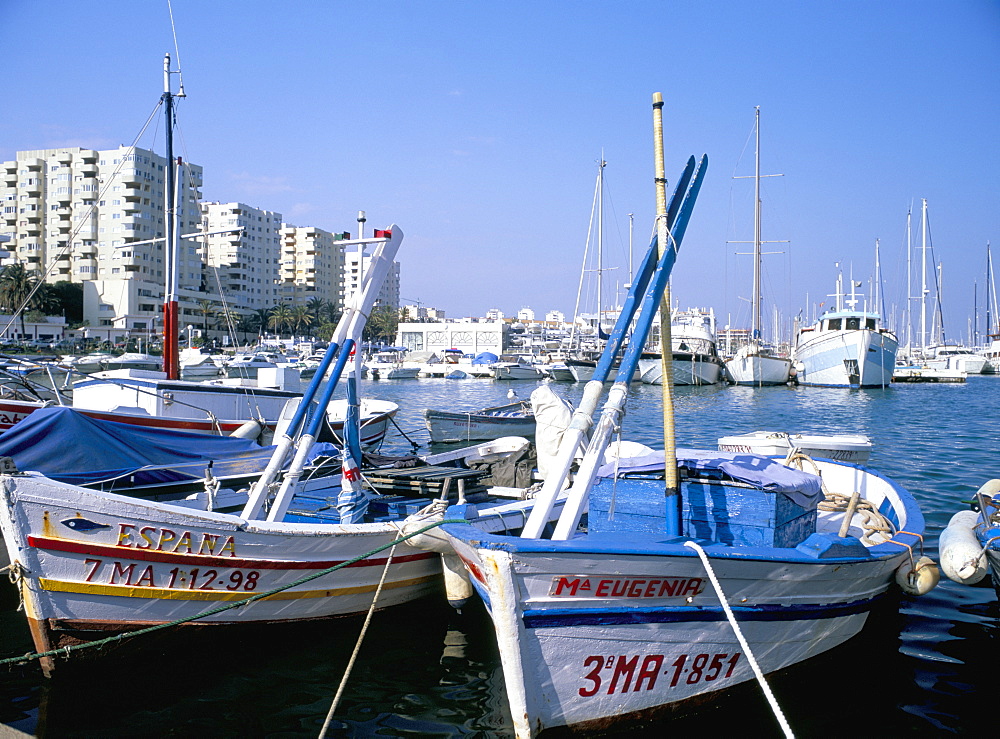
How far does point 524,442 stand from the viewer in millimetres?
15945

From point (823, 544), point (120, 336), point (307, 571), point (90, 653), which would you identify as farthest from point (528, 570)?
point (120, 336)

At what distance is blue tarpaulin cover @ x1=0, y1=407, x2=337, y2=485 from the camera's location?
35.8 feet

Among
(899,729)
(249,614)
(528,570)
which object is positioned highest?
(528,570)

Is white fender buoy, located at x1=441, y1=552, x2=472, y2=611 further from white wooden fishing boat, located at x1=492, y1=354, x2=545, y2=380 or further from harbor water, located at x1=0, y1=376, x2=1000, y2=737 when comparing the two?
white wooden fishing boat, located at x1=492, y1=354, x2=545, y2=380

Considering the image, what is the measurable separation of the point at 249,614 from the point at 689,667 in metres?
4.80

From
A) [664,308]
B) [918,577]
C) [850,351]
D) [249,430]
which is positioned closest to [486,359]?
[850,351]

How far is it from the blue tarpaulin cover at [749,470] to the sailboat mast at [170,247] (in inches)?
628

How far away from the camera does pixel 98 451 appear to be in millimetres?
11383

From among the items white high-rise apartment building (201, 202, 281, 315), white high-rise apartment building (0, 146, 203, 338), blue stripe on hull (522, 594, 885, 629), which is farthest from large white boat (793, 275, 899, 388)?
white high-rise apartment building (201, 202, 281, 315)

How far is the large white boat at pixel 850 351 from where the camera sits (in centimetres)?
5306

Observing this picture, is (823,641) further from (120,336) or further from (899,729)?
(120,336)

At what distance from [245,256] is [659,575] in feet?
420

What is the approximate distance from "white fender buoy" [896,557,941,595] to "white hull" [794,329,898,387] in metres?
50.0

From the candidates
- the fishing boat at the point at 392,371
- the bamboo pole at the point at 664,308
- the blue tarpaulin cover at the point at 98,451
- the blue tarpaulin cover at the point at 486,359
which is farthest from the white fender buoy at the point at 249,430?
the blue tarpaulin cover at the point at 486,359
